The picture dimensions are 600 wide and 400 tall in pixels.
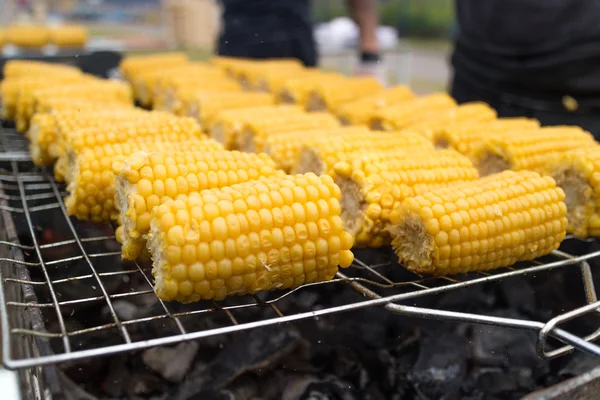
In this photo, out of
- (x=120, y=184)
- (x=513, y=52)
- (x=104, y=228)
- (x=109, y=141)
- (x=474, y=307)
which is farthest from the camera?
(x=513, y=52)

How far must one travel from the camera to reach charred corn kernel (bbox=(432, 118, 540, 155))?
7.24ft

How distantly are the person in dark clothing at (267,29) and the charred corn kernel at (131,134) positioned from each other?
2.22 metres

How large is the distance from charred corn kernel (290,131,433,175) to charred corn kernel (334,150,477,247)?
0.19 feet

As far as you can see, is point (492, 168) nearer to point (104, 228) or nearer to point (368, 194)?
point (368, 194)

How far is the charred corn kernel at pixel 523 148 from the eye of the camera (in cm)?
203

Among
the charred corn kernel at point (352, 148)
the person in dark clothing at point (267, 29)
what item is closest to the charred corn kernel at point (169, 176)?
the charred corn kernel at point (352, 148)

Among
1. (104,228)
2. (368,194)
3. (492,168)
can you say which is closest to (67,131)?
(104,228)

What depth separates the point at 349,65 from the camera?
16.9ft

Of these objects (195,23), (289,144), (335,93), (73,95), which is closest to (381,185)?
(289,144)

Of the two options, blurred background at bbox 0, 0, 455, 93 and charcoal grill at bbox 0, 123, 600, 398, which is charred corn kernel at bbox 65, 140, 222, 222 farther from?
blurred background at bbox 0, 0, 455, 93

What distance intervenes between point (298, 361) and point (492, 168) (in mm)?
1089

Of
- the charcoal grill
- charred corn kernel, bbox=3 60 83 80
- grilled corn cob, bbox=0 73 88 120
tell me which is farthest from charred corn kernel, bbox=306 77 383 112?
charred corn kernel, bbox=3 60 83 80

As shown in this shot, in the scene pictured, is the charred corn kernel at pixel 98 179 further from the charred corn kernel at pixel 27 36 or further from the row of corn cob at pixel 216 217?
the charred corn kernel at pixel 27 36

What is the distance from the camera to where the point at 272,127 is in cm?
226
